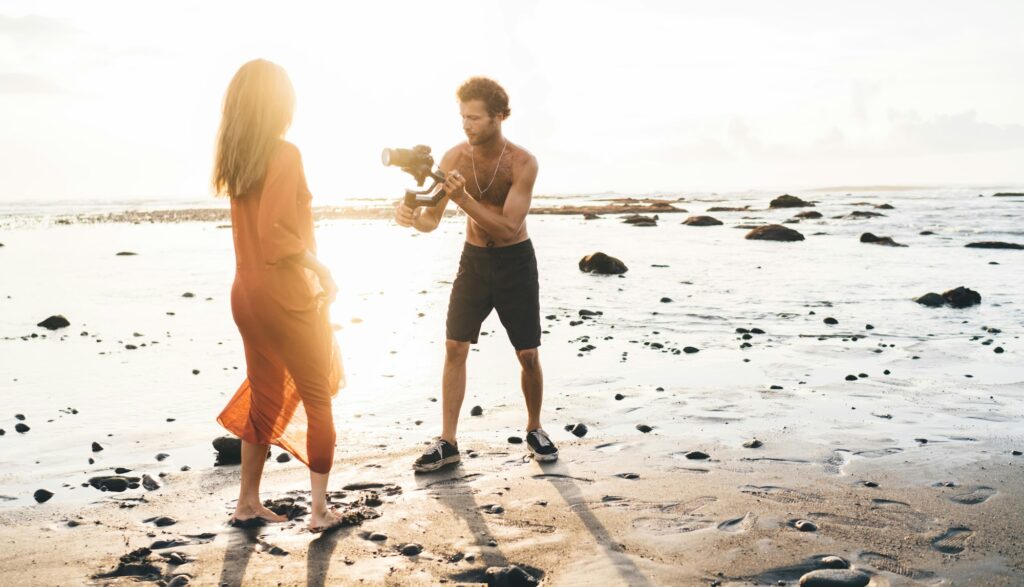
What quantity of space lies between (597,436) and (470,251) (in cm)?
184

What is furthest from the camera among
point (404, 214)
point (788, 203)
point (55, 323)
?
point (788, 203)

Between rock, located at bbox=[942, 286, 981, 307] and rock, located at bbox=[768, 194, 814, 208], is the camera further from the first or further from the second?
rock, located at bbox=[768, 194, 814, 208]

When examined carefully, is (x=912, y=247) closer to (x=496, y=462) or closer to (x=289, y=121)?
(x=496, y=462)

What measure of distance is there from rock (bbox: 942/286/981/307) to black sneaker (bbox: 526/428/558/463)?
33.5 feet

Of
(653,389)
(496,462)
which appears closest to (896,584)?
(496,462)

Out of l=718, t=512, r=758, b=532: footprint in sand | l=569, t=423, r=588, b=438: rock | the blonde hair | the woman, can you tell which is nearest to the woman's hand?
the woman

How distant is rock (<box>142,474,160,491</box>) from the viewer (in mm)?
5547

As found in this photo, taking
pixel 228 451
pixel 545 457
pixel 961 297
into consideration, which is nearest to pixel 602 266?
pixel 961 297

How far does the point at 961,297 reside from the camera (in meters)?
13.6

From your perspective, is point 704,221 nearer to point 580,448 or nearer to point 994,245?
point 994,245

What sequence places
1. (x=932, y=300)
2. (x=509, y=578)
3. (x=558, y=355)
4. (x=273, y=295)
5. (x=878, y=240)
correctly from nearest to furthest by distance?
(x=509, y=578)
(x=273, y=295)
(x=558, y=355)
(x=932, y=300)
(x=878, y=240)

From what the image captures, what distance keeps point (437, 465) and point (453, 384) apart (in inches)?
28.3

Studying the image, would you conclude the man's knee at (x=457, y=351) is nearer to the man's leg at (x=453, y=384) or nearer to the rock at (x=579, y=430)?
the man's leg at (x=453, y=384)

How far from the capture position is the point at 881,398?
7.65 m
